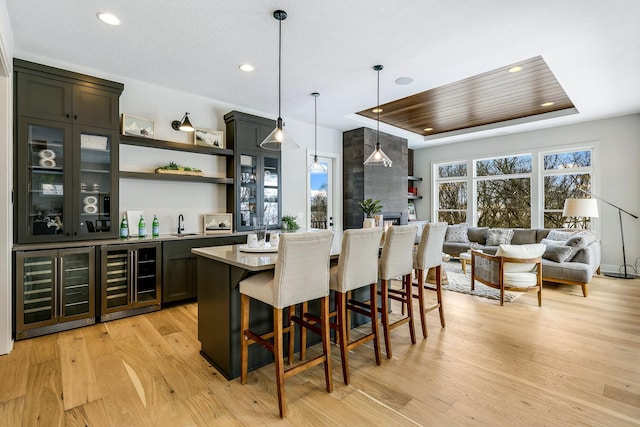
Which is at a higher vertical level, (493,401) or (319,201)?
(319,201)

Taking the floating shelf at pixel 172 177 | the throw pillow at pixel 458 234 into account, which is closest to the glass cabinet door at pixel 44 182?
the floating shelf at pixel 172 177

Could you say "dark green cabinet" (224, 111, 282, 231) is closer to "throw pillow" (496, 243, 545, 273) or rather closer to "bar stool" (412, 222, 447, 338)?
"bar stool" (412, 222, 447, 338)

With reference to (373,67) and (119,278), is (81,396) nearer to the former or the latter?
(119,278)

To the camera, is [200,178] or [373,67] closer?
[373,67]

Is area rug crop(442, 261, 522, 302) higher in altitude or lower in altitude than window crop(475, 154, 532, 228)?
lower

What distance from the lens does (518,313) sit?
3.60 m

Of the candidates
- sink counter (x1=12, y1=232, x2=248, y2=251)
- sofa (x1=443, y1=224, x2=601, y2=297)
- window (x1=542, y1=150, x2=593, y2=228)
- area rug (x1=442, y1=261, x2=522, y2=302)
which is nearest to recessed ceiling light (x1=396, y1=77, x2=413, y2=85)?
area rug (x1=442, y1=261, x2=522, y2=302)

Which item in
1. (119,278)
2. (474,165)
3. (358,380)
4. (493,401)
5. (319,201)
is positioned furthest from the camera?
(474,165)

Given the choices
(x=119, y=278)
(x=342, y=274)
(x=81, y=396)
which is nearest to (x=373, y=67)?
(x=342, y=274)

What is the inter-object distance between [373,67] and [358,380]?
3.13 meters

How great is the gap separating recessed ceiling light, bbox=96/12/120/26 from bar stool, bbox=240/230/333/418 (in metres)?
2.41

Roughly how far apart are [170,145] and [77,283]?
1.85m

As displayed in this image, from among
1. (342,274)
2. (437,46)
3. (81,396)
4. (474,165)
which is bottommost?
(81,396)

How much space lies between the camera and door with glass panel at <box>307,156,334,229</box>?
19.6 ft
